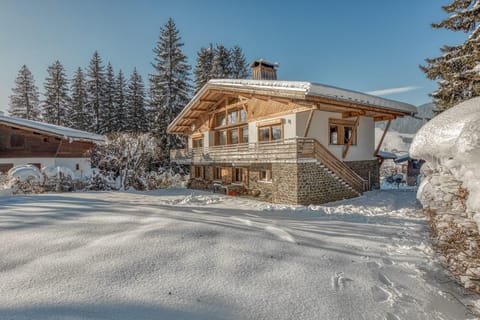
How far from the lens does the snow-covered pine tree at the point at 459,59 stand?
34.2 feet

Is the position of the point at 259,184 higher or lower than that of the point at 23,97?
lower

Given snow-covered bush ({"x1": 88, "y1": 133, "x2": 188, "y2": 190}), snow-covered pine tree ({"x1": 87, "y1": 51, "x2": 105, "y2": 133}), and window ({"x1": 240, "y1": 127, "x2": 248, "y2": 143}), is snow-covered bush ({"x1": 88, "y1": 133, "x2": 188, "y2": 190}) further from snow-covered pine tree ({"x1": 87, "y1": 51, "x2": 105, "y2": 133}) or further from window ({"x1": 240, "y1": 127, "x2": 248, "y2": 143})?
snow-covered pine tree ({"x1": 87, "y1": 51, "x2": 105, "y2": 133})

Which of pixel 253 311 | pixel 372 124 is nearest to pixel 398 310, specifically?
pixel 253 311

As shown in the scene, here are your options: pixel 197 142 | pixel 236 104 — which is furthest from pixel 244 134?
pixel 197 142

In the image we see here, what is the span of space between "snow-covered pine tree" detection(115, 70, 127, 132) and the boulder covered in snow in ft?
101

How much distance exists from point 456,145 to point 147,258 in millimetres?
5023

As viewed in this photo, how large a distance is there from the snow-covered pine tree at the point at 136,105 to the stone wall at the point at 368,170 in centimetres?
2554

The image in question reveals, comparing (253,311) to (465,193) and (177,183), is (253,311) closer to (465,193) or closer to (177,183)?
(465,193)

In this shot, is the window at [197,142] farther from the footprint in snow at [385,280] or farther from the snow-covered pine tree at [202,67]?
the footprint in snow at [385,280]

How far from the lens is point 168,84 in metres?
26.5

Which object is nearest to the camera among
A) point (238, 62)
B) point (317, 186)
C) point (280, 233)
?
point (280, 233)

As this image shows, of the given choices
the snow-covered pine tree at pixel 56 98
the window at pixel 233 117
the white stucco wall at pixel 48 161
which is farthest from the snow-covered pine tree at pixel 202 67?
the snow-covered pine tree at pixel 56 98

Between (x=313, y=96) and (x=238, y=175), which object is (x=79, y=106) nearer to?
(x=238, y=175)

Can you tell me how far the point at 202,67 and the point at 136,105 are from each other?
9.91 meters
